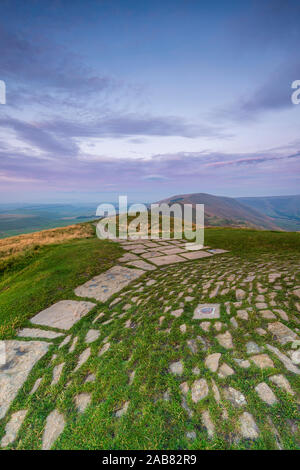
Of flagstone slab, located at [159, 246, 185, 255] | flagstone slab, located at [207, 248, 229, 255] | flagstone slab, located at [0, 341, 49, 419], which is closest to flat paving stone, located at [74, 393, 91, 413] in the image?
flagstone slab, located at [0, 341, 49, 419]

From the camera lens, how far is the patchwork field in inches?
92.3

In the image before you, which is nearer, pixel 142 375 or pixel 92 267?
pixel 142 375

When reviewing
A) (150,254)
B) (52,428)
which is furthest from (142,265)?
(52,428)

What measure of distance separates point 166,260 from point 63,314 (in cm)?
606

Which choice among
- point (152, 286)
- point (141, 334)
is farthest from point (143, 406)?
point (152, 286)

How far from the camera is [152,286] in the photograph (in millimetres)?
6797

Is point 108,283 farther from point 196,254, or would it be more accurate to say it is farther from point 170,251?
point 196,254

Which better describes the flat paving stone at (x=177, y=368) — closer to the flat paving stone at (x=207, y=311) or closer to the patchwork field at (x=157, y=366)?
the patchwork field at (x=157, y=366)

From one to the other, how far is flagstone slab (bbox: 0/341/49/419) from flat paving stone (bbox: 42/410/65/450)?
2.79ft

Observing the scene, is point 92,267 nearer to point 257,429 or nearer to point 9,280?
point 9,280

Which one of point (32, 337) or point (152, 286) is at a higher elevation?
point (152, 286)

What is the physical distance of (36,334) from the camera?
15.6 feet

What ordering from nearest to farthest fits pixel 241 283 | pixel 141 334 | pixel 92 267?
pixel 141 334 < pixel 241 283 < pixel 92 267
